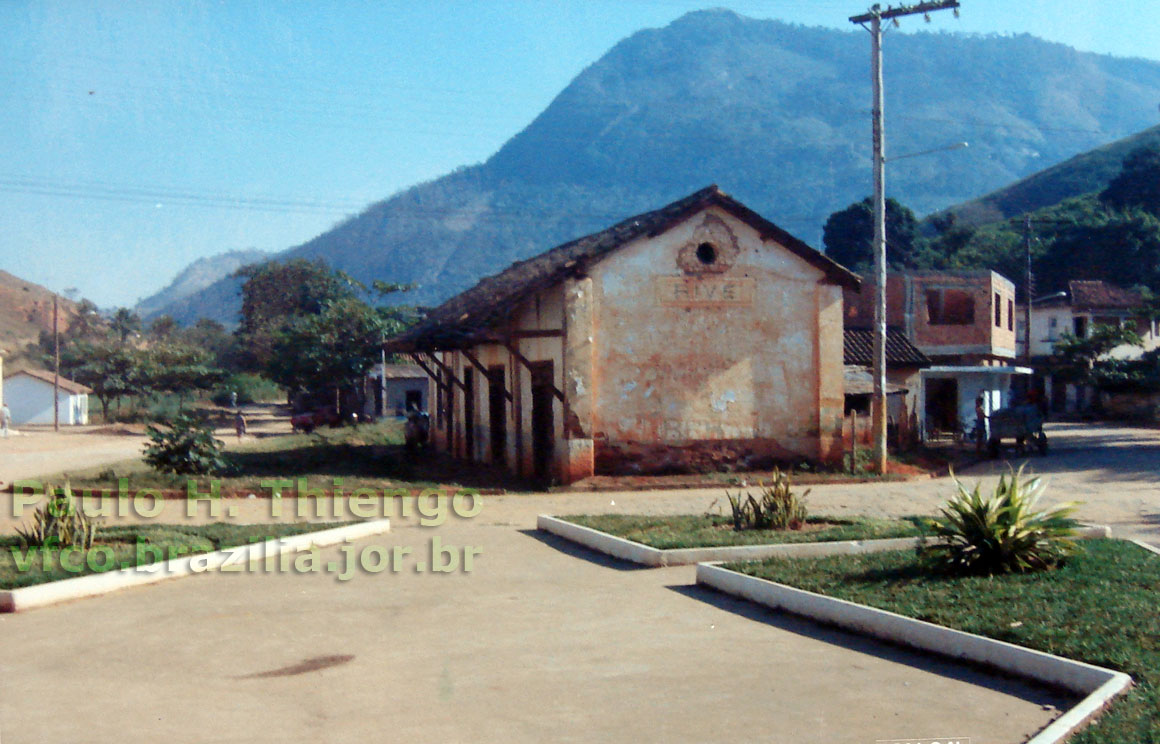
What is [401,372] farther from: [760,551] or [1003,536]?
[1003,536]

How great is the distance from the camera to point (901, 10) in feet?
72.2

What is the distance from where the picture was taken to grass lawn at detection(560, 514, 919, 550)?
37.9 feet

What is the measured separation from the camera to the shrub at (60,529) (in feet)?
37.9

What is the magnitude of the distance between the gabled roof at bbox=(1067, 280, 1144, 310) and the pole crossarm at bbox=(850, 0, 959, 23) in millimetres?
42953

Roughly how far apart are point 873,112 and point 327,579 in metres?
15.9

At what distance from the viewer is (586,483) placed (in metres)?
20.0

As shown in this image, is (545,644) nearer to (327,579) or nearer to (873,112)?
(327,579)

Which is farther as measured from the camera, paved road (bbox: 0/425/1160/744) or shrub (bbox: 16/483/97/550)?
shrub (bbox: 16/483/97/550)

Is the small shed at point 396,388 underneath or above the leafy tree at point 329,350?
underneath

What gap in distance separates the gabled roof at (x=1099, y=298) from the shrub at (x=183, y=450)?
52129 mm

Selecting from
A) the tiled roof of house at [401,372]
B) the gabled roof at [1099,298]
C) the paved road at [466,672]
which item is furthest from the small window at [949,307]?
the paved road at [466,672]

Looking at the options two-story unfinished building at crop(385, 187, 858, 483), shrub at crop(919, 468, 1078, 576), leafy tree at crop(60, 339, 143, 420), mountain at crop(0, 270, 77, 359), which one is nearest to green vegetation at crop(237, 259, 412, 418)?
leafy tree at crop(60, 339, 143, 420)

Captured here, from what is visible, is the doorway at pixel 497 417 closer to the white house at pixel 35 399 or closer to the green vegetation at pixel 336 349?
the green vegetation at pixel 336 349

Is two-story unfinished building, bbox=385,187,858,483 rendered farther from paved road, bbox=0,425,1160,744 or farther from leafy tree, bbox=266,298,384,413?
leafy tree, bbox=266,298,384,413
